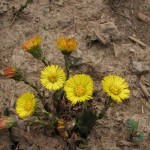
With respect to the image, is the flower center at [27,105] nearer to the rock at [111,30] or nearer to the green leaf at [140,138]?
the green leaf at [140,138]

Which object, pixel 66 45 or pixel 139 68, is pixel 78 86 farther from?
pixel 139 68

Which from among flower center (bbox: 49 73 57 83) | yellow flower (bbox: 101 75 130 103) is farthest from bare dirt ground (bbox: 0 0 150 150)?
flower center (bbox: 49 73 57 83)

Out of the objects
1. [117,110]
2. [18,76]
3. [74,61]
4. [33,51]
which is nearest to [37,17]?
[74,61]

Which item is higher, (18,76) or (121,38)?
(121,38)

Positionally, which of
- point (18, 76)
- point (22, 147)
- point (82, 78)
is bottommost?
point (22, 147)

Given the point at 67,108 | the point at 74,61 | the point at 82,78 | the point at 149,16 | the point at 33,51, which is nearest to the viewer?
the point at 82,78

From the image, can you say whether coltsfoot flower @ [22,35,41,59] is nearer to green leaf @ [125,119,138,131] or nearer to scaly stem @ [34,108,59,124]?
scaly stem @ [34,108,59,124]

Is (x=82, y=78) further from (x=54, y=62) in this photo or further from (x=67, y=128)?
(x=54, y=62)

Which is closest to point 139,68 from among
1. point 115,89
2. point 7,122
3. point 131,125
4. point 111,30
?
point 111,30
